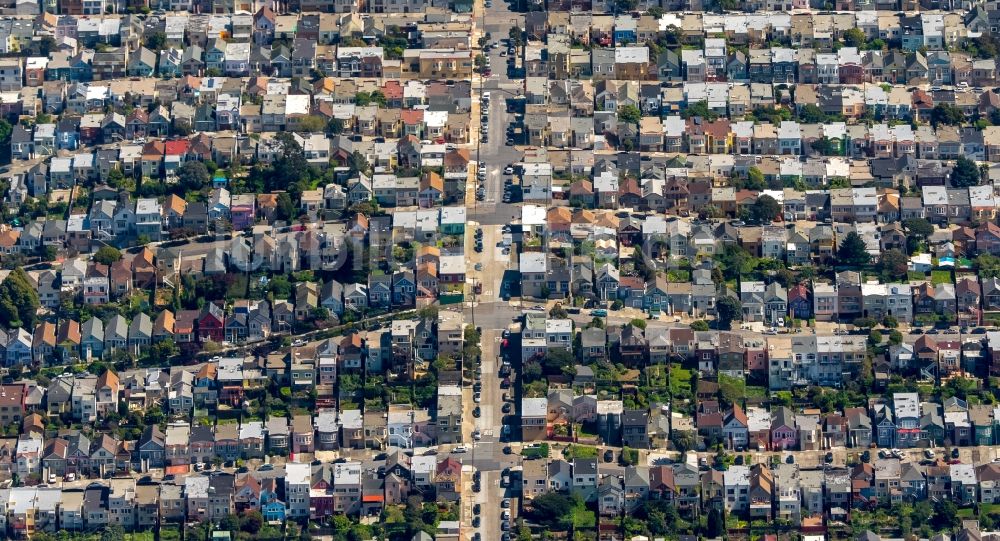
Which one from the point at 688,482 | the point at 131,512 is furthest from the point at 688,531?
the point at 131,512

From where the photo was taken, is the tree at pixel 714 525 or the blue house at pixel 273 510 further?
the blue house at pixel 273 510

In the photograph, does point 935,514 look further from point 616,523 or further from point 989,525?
point 616,523

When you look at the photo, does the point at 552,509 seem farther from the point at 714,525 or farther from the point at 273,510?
the point at 273,510

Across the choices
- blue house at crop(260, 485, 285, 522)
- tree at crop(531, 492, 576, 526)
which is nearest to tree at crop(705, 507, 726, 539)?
tree at crop(531, 492, 576, 526)

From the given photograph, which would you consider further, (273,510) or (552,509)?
(273,510)

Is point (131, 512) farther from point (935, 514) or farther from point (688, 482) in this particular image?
point (935, 514)

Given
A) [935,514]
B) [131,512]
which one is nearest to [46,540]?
[131,512]

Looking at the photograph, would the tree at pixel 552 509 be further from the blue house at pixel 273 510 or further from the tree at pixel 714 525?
the blue house at pixel 273 510

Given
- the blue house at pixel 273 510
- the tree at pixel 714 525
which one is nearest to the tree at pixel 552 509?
the tree at pixel 714 525

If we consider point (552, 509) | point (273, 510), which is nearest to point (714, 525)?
point (552, 509)

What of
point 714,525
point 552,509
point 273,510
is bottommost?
point 273,510
